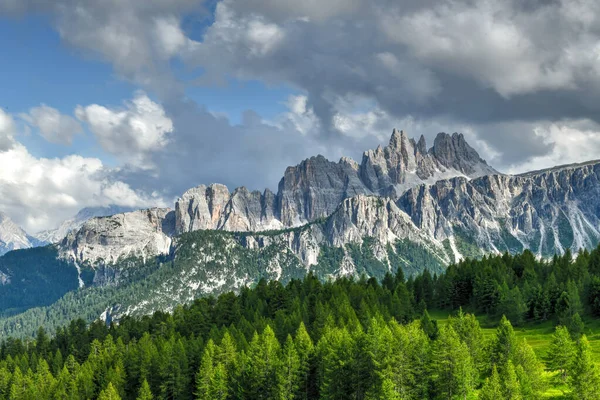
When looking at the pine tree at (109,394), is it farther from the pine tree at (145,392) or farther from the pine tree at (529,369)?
the pine tree at (529,369)

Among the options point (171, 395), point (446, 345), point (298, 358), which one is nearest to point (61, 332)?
point (171, 395)

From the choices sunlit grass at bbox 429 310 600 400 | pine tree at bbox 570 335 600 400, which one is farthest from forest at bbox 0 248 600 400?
sunlit grass at bbox 429 310 600 400

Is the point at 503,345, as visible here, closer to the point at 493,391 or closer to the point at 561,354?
the point at 561,354

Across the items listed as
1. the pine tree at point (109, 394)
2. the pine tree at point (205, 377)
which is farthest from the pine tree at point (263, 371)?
the pine tree at point (109, 394)

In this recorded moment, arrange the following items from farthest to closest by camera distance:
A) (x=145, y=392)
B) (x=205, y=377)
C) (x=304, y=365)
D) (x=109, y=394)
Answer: (x=145, y=392) < (x=109, y=394) < (x=205, y=377) < (x=304, y=365)

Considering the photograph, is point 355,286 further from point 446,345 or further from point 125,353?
point 446,345

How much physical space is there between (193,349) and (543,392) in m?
67.1

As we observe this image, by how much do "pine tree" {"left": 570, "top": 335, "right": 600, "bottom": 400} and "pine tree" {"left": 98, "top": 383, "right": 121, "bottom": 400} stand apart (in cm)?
7529

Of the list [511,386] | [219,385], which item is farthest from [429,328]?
[219,385]

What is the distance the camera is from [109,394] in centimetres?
10481

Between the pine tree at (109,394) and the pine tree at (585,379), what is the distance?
247 feet

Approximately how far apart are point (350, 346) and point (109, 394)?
154ft

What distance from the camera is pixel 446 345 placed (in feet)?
264

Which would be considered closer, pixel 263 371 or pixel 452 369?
pixel 452 369
